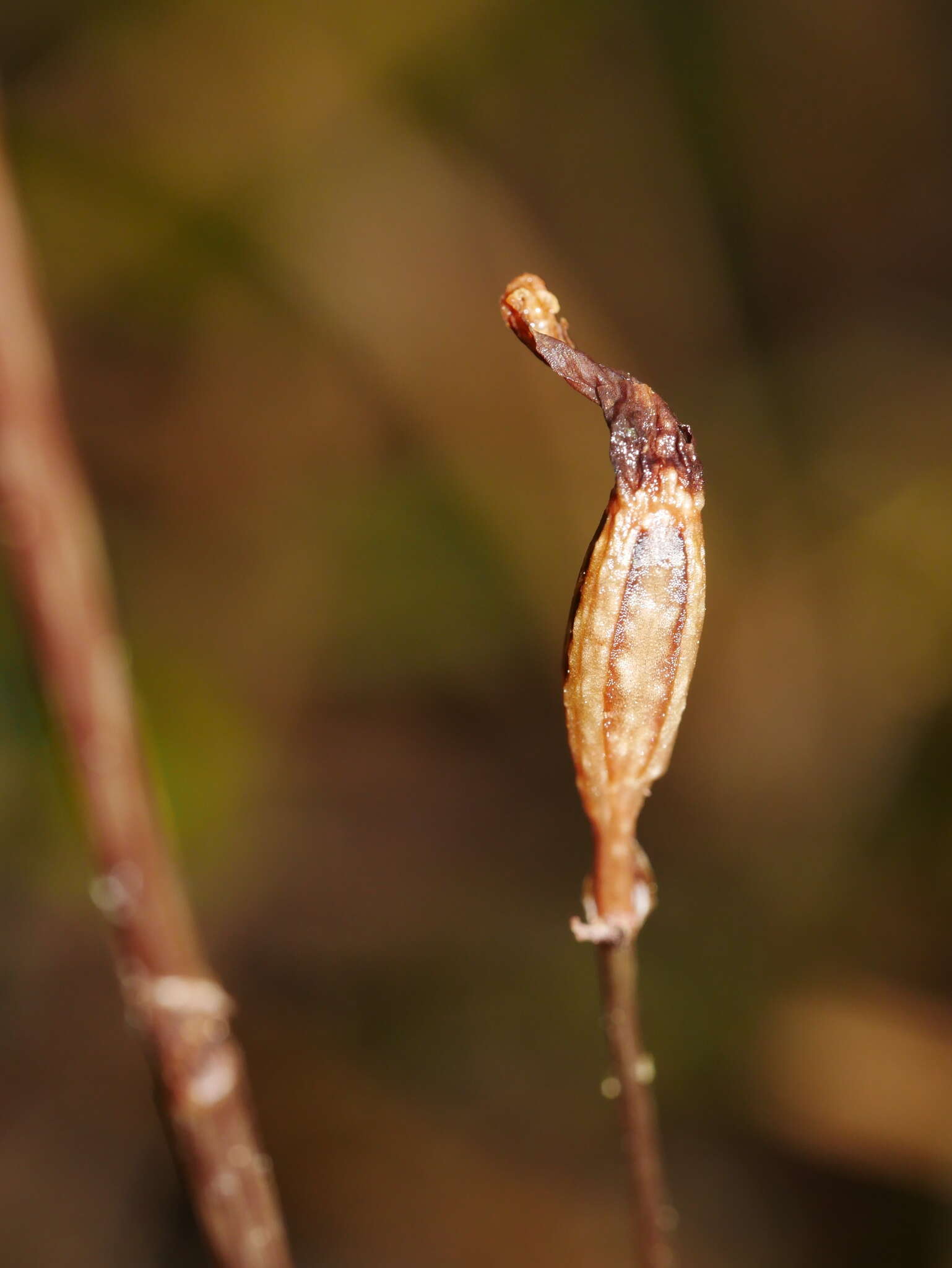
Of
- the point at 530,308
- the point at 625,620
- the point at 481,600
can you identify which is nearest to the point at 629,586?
the point at 625,620

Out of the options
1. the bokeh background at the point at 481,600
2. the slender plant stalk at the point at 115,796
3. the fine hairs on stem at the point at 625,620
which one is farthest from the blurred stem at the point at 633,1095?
the bokeh background at the point at 481,600

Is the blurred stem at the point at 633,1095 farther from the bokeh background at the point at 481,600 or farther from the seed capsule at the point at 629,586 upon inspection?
the bokeh background at the point at 481,600

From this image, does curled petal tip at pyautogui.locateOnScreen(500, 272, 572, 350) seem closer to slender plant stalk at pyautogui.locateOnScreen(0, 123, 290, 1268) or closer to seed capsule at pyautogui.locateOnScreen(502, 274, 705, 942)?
seed capsule at pyautogui.locateOnScreen(502, 274, 705, 942)

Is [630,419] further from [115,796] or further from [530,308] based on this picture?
[115,796]

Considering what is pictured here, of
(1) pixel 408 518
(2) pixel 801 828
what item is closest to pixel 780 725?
(2) pixel 801 828

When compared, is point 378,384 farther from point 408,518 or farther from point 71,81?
point 71,81

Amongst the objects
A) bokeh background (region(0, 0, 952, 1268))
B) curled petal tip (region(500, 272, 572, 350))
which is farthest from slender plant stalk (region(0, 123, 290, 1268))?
bokeh background (region(0, 0, 952, 1268))
